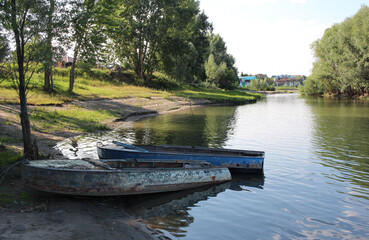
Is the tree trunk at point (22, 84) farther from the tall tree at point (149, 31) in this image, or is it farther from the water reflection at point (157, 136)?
the tall tree at point (149, 31)

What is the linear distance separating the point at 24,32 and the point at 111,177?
647 cm

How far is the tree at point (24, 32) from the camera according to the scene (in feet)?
34.8

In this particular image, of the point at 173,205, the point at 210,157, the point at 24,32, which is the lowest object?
the point at 173,205

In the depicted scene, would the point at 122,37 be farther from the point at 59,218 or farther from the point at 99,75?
the point at 59,218

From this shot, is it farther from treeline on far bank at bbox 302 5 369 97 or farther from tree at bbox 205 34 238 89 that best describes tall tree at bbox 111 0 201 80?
treeline on far bank at bbox 302 5 369 97

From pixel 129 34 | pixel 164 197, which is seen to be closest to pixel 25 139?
pixel 164 197

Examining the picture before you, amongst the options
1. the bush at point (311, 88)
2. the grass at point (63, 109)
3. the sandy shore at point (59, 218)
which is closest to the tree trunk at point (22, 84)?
the grass at point (63, 109)

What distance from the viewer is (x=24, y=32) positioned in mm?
11305

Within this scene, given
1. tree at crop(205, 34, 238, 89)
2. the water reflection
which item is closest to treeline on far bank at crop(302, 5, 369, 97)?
tree at crop(205, 34, 238, 89)

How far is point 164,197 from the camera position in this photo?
10.8 meters

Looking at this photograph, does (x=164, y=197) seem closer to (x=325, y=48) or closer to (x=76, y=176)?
(x=76, y=176)

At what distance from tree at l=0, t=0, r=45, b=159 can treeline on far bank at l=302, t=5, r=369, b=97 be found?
66158 mm

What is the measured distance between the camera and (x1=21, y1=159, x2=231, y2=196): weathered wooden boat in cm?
900

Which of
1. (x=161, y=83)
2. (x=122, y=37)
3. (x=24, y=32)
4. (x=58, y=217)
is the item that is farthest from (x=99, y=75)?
(x=58, y=217)
